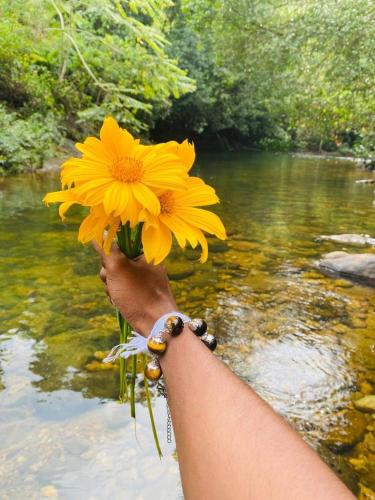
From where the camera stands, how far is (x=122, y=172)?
1.07 meters

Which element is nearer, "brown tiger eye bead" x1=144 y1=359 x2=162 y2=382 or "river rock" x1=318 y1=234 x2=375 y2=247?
"brown tiger eye bead" x1=144 y1=359 x2=162 y2=382

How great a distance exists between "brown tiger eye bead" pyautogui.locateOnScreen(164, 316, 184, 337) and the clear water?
1.20 m

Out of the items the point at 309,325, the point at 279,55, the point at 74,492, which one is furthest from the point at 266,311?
the point at 279,55

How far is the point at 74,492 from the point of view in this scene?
6.38 feet

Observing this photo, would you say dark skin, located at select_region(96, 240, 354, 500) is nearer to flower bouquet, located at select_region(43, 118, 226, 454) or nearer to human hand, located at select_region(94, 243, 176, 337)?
human hand, located at select_region(94, 243, 176, 337)

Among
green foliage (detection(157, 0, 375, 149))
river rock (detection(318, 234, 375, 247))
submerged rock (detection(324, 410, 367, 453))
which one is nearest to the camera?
submerged rock (detection(324, 410, 367, 453))

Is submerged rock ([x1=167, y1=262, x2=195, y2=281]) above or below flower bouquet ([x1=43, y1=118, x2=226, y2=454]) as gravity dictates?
below

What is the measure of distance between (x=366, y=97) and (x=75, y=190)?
14037 millimetres

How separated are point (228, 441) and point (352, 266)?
192 inches

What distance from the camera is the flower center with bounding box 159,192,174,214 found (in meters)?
1.11

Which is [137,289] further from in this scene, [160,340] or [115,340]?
[115,340]

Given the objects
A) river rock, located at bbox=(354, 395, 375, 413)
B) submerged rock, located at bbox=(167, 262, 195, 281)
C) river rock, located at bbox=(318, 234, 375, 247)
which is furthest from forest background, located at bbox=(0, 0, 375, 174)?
river rock, located at bbox=(354, 395, 375, 413)

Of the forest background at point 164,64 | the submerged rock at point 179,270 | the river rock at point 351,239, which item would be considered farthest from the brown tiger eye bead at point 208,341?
the river rock at point 351,239

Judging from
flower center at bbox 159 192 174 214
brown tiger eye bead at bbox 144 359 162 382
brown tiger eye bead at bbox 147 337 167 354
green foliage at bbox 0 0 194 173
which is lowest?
brown tiger eye bead at bbox 144 359 162 382
